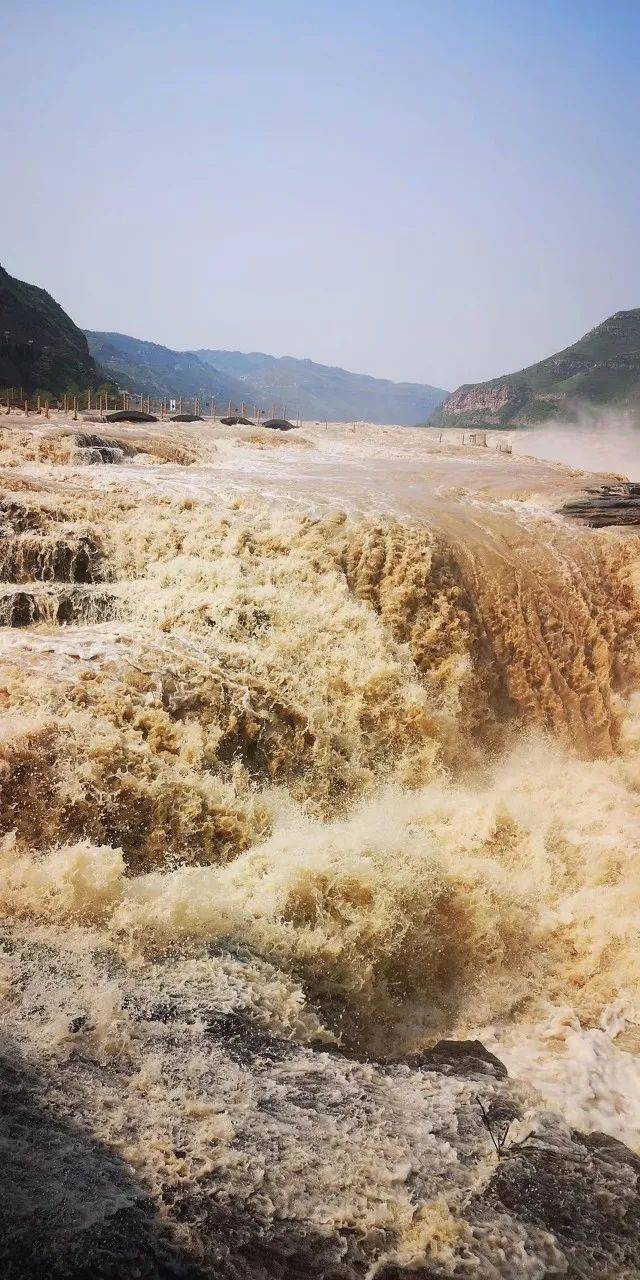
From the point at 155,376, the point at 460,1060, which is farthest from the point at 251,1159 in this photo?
the point at 155,376

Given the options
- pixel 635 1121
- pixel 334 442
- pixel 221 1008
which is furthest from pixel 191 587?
pixel 334 442

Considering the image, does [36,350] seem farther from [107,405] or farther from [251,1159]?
[251,1159]

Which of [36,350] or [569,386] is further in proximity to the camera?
[569,386]

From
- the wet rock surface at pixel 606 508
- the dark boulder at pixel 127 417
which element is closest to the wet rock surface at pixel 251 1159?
the wet rock surface at pixel 606 508

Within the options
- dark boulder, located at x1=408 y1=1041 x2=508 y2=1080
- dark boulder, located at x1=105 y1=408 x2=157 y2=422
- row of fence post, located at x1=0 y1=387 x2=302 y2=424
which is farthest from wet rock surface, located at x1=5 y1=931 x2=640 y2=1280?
dark boulder, located at x1=105 y1=408 x2=157 y2=422

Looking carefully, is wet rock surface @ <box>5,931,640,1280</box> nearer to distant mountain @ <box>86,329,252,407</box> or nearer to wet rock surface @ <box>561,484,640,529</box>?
wet rock surface @ <box>561,484,640,529</box>

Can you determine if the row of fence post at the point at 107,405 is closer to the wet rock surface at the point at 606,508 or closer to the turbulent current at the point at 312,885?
the wet rock surface at the point at 606,508
